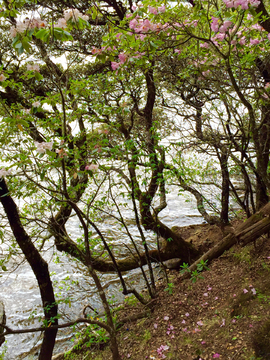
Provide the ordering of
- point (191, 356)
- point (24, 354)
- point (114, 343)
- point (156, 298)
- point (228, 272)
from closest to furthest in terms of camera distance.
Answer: point (191, 356)
point (114, 343)
point (228, 272)
point (156, 298)
point (24, 354)

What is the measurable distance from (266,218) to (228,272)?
38.8 inches

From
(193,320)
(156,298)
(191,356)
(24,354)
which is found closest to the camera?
(191,356)

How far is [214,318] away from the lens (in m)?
2.96

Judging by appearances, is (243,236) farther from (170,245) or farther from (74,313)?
(74,313)

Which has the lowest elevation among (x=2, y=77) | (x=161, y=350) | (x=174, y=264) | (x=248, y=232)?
(x=161, y=350)

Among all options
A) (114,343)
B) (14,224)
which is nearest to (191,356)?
(114,343)

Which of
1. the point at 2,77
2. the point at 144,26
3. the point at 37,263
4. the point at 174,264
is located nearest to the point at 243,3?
the point at 144,26

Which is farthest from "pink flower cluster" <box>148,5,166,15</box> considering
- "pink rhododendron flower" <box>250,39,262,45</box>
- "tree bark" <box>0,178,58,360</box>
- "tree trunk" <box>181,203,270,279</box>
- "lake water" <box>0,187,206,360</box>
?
"lake water" <box>0,187,206,360</box>

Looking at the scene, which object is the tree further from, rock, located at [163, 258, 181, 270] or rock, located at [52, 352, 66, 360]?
rock, located at [52, 352, 66, 360]

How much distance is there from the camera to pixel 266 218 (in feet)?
11.9

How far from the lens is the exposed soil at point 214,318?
2.47 meters

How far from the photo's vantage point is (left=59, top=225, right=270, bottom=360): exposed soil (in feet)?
8.10

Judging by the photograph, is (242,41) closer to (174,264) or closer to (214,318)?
(214,318)

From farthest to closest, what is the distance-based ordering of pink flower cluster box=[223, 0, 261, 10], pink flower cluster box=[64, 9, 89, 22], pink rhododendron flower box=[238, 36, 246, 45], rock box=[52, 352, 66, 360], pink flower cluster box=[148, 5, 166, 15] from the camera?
rock box=[52, 352, 66, 360], pink rhododendron flower box=[238, 36, 246, 45], pink flower cluster box=[148, 5, 166, 15], pink flower cluster box=[223, 0, 261, 10], pink flower cluster box=[64, 9, 89, 22]
